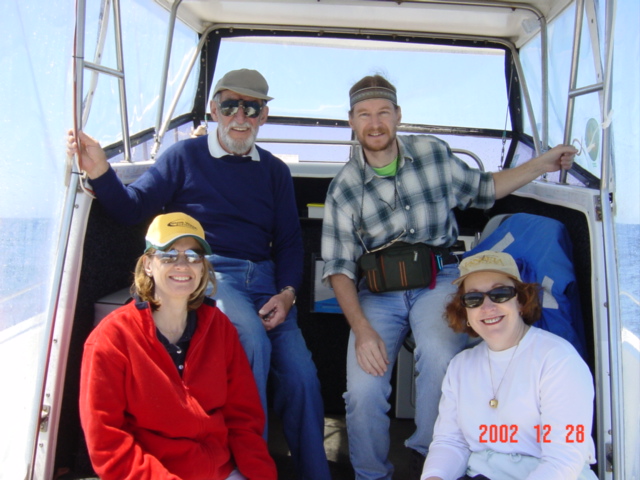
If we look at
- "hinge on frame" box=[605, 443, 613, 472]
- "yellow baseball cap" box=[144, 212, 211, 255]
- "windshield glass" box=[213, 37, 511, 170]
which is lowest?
"hinge on frame" box=[605, 443, 613, 472]

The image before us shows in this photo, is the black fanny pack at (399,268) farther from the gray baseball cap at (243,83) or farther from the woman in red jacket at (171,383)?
the gray baseball cap at (243,83)

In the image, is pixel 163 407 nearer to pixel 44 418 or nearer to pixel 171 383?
pixel 171 383

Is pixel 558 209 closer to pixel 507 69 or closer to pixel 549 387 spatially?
pixel 549 387

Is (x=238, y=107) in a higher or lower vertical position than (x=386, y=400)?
higher

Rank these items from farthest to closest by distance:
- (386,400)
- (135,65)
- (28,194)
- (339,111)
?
(339,111) < (135,65) < (386,400) < (28,194)

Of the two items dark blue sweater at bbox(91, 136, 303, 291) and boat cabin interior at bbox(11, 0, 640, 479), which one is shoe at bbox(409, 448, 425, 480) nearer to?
boat cabin interior at bbox(11, 0, 640, 479)

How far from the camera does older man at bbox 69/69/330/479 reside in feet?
7.06

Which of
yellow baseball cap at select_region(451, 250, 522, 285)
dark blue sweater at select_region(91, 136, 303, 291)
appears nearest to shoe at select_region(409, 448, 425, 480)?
yellow baseball cap at select_region(451, 250, 522, 285)

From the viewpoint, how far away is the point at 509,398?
1778 mm

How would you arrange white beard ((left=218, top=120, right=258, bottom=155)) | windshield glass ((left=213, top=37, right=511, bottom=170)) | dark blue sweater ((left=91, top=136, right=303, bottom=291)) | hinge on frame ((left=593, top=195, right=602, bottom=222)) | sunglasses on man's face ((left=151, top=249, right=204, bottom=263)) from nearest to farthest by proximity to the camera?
1. sunglasses on man's face ((left=151, top=249, right=204, bottom=263))
2. hinge on frame ((left=593, top=195, right=602, bottom=222))
3. dark blue sweater ((left=91, top=136, right=303, bottom=291))
4. white beard ((left=218, top=120, right=258, bottom=155))
5. windshield glass ((left=213, top=37, right=511, bottom=170))

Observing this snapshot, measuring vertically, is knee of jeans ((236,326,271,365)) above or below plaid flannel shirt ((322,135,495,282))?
below

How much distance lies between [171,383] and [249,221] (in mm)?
972

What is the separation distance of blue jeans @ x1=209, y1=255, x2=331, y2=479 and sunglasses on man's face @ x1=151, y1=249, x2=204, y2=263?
363 millimetres
